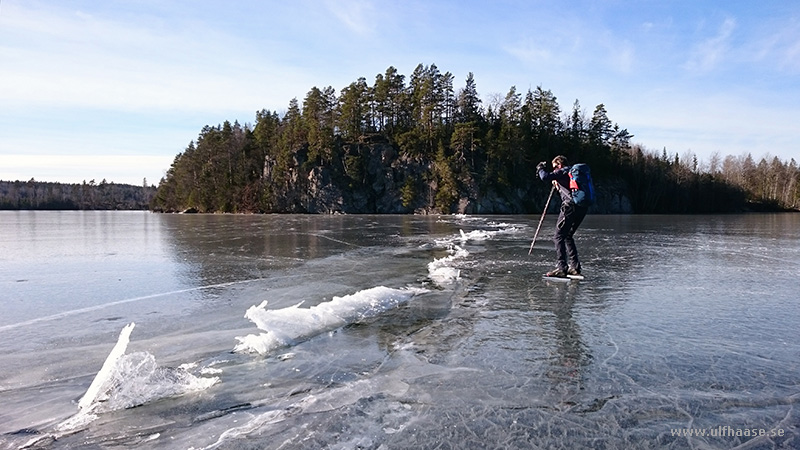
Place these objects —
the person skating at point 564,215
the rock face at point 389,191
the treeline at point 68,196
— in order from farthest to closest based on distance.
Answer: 1. the treeline at point 68,196
2. the rock face at point 389,191
3. the person skating at point 564,215

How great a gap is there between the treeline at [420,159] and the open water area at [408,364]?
213 ft

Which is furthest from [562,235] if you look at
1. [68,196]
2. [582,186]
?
[68,196]

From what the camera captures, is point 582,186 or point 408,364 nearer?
point 408,364

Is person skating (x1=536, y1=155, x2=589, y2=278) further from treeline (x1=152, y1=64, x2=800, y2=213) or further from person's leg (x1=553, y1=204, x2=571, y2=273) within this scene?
treeline (x1=152, y1=64, x2=800, y2=213)

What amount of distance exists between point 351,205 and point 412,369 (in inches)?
2956

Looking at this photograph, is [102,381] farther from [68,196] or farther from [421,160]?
[68,196]

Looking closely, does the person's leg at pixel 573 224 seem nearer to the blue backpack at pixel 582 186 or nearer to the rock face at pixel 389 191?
the blue backpack at pixel 582 186

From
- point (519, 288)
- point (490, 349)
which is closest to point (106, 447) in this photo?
point (490, 349)

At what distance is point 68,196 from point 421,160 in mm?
138951

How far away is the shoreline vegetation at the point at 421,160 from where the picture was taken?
75812 mm

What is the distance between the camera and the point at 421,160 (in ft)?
259

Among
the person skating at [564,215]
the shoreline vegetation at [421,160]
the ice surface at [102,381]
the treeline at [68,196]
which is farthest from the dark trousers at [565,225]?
the treeline at [68,196]

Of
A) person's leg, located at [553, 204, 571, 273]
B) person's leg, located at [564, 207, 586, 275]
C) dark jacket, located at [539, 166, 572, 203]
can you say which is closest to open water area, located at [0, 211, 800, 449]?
person's leg, located at [553, 204, 571, 273]

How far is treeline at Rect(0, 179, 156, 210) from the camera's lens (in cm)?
14425
